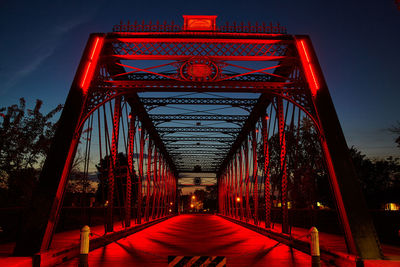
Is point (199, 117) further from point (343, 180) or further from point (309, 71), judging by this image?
point (343, 180)

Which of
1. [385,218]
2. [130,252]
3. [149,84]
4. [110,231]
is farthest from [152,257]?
[385,218]

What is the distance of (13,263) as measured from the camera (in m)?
6.39

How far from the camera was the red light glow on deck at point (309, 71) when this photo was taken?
380 inches

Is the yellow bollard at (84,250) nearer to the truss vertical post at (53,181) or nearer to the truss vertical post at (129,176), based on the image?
the truss vertical post at (53,181)

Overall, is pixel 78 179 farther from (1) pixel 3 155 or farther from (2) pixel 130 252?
(2) pixel 130 252

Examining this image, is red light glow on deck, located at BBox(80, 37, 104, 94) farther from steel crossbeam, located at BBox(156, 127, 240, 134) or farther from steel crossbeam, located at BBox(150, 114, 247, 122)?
steel crossbeam, located at BBox(156, 127, 240, 134)

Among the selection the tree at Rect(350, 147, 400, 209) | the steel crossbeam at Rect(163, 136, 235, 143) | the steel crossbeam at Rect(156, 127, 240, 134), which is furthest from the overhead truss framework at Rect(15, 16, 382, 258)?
the tree at Rect(350, 147, 400, 209)

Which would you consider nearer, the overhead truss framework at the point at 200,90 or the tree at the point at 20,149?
the overhead truss framework at the point at 200,90

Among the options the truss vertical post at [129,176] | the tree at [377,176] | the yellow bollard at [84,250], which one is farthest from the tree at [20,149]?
the tree at [377,176]

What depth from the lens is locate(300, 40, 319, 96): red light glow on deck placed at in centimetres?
964

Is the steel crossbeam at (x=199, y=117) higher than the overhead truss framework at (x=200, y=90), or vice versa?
the steel crossbeam at (x=199, y=117)

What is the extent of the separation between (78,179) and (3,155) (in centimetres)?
814

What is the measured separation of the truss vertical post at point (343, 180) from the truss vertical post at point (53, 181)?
21.0 ft

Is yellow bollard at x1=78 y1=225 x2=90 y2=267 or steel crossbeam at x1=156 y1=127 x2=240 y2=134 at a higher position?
steel crossbeam at x1=156 y1=127 x2=240 y2=134
